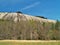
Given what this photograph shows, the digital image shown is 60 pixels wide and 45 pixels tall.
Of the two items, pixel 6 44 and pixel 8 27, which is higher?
pixel 8 27

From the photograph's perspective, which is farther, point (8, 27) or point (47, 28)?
point (47, 28)

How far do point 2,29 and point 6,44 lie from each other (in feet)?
25.5

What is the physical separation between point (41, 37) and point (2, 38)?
5.58 meters

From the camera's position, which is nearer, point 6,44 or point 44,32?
point 6,44

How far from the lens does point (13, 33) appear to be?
30.6 m

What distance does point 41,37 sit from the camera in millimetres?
31938

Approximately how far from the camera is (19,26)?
102 feet

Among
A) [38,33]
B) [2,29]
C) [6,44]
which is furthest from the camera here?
[38,33]

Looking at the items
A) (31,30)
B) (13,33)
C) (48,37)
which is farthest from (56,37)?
(13,33)

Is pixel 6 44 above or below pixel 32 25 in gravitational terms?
below

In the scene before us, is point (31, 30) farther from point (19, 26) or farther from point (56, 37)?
point (56, 37)

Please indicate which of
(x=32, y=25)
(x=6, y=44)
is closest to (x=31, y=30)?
(x=32, y=25)

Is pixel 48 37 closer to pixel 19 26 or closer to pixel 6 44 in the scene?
pixel 19 26

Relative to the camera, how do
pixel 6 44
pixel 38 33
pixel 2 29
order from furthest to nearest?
pixel 38 33 → pixel 2 29 → pixel 6 44
